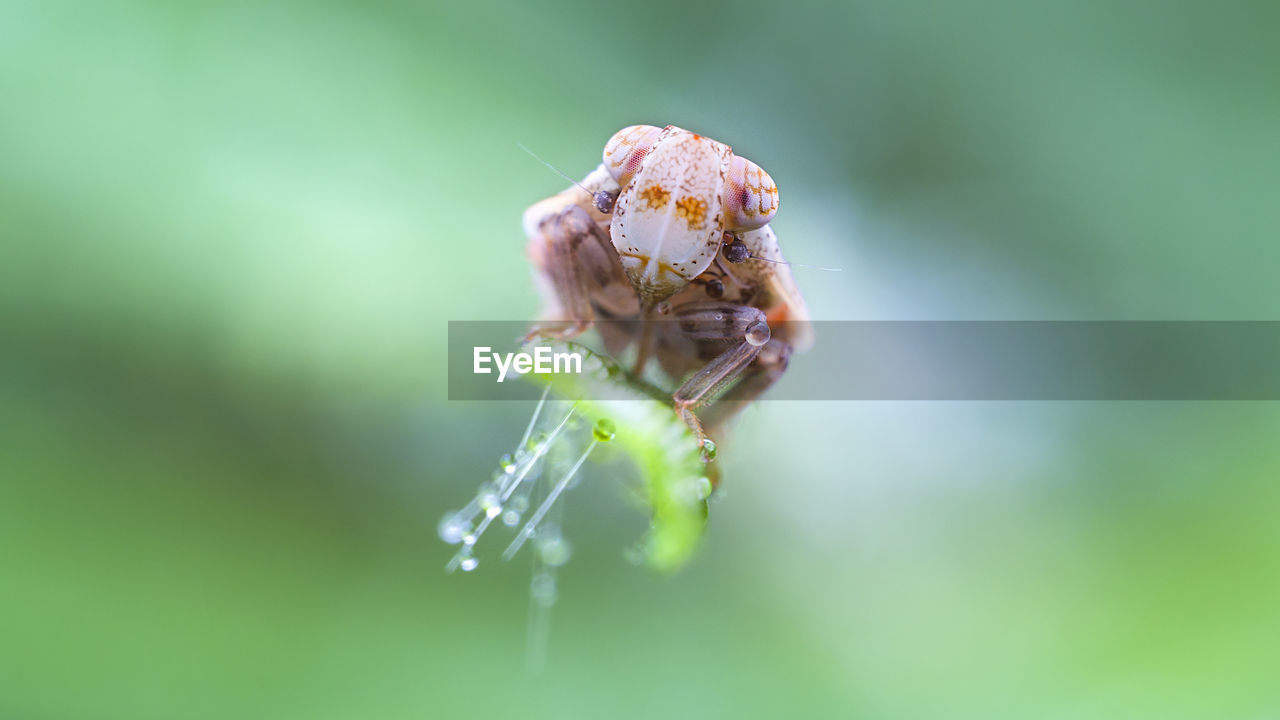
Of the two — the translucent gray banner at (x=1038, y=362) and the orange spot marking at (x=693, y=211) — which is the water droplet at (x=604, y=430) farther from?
the translucent gray banner at (x=1038, y=362)

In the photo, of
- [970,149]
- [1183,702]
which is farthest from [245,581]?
[970,149]

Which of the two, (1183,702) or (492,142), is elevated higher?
(492,142)

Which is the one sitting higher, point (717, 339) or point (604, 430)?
point (717, 339)

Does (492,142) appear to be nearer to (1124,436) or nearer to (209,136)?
(209,136)

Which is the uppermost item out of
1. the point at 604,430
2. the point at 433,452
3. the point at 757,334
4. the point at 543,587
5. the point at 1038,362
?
→ the point at 1038,362

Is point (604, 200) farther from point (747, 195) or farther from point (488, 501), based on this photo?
point (488, 501)

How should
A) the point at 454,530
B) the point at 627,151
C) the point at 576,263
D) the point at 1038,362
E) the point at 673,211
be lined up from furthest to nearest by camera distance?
the point at 1038,362, the point at 576,263, the point at 627,151, the point at 673,211, the point at 454,530
